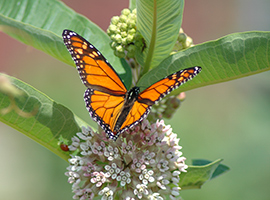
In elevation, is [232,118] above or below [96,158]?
above

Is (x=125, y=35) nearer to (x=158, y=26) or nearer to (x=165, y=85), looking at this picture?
(x=158, y=26)

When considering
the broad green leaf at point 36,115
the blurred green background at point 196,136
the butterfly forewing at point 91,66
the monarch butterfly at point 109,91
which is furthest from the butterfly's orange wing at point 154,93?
the blurred green background at point 196,136

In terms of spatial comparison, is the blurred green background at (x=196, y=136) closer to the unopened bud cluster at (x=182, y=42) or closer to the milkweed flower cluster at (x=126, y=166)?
the milkweed flower cluster at (x=126, y=166)

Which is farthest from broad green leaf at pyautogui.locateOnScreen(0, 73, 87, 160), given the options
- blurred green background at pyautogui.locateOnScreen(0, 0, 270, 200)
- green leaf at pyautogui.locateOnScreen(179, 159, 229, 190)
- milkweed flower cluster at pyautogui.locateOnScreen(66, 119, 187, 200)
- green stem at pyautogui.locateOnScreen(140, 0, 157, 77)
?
blurred green background at pyautogui.locateOnScreen(0, 0, 270, 200)

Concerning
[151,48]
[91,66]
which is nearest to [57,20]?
[91,66]

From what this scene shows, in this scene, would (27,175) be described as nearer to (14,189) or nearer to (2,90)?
(14,189)

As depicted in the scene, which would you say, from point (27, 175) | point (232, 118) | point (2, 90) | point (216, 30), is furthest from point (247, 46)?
point (216, 30)
